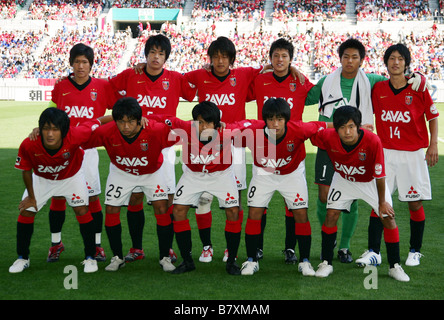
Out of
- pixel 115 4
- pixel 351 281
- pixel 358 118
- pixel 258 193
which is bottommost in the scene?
pixel 351 281

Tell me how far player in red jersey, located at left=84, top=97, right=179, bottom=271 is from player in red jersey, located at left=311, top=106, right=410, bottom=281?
1.56m

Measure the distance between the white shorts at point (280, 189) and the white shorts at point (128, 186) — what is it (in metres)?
0.92

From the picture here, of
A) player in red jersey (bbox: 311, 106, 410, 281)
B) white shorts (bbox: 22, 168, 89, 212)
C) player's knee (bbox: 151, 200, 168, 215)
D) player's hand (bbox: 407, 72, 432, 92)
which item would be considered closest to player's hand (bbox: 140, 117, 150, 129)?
player's knee (bbox: 151, 200, 168, 215)

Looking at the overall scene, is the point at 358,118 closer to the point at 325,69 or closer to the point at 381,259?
the point at 381,259

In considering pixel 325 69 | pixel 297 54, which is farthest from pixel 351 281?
pixel 297 54

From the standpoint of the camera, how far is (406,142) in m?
5.41

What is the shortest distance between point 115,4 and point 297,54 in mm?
18309

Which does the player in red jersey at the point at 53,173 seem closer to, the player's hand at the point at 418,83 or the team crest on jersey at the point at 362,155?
the team crest on jersey at the point at 362,155

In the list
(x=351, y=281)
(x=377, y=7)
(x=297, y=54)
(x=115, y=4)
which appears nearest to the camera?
(x=351, y=281)

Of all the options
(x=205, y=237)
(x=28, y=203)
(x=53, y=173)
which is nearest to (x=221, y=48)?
(x=205, y=237)

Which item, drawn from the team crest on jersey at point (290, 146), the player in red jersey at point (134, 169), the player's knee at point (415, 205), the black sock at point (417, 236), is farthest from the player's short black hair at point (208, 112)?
the black sock at point (417, 236)

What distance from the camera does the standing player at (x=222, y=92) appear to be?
5598mm

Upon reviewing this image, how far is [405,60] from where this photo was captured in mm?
5398

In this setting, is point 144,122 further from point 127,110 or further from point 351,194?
point 351,194
